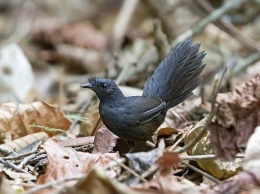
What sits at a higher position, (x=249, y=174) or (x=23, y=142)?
(x=249, y=174)

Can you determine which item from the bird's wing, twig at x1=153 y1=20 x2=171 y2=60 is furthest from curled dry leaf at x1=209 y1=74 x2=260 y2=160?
twig at x1=153 y1=20 x2=171 y2=60

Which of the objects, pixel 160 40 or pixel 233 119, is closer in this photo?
pixel 233 119

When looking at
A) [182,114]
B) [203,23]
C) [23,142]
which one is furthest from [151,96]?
[203,23]

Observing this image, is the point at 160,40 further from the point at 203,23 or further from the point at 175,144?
the point at 175,144

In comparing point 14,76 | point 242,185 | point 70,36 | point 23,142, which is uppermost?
point 242,185

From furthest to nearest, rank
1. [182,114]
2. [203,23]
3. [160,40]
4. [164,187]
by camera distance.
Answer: [203,23], [160,40], [182,114], [164,187]

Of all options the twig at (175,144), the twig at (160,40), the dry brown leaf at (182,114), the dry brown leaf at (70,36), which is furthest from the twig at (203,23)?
the dry brown leaf at (70,36)
